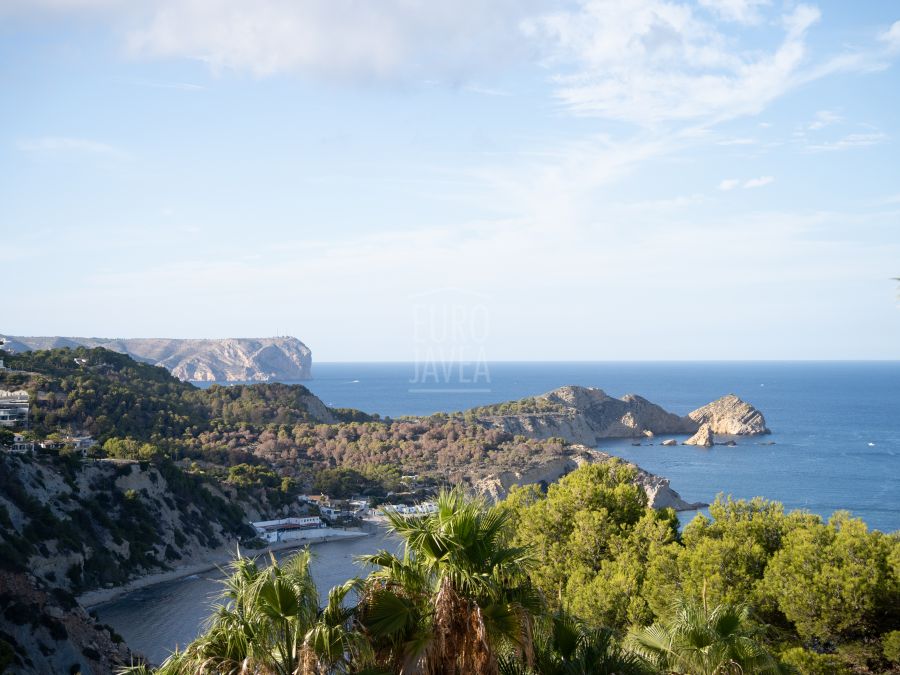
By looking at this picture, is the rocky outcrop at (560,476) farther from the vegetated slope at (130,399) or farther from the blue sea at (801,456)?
the vegetated slope at (130,399)

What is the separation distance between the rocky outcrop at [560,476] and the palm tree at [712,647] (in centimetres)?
4441

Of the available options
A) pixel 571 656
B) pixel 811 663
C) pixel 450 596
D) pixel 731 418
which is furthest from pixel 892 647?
pixel 731 418

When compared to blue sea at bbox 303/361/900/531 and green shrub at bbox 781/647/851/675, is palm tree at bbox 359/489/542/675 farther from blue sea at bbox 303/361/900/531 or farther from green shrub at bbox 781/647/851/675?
blue sea at bbox 303/361/900/531

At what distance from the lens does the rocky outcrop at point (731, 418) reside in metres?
104

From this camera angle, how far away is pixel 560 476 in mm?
55250

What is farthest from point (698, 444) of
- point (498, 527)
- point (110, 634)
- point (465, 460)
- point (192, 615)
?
point (498, 527)

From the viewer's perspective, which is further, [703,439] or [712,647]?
[703,439]

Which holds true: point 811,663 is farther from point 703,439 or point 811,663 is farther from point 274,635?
point 703,439

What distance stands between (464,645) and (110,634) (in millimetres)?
24894

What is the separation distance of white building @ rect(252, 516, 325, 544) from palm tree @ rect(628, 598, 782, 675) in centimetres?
4482

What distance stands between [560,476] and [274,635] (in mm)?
50182

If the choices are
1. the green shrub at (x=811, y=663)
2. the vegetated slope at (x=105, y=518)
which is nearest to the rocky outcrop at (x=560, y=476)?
the vegetated slope at (x=105, y=518)

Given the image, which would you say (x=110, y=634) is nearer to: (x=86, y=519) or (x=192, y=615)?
(x=192, y=615)

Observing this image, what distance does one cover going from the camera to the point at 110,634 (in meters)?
26.9
